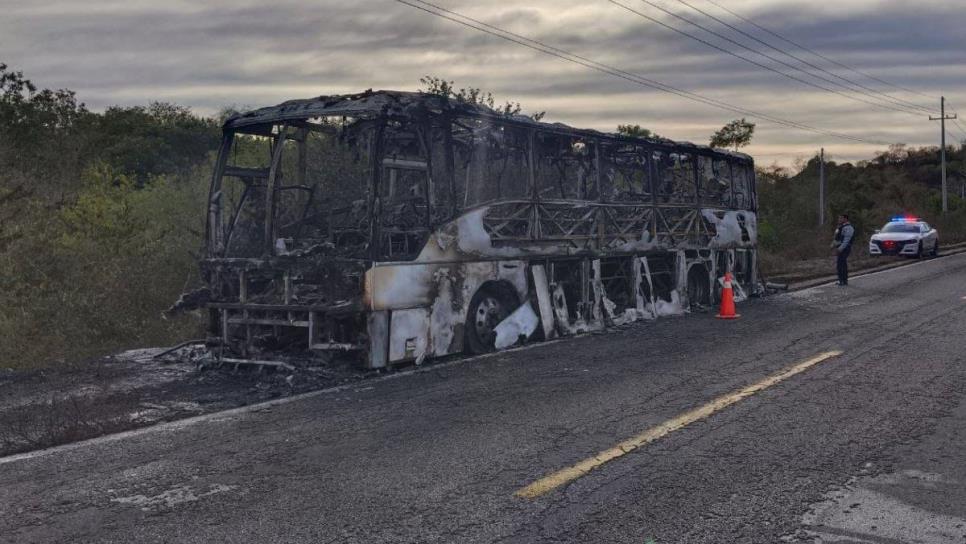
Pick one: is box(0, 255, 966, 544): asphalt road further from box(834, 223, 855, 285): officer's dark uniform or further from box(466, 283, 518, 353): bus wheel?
box(834, 223, 855, 285): officer's dark uniform

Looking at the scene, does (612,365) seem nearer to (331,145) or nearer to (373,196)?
(373,196)

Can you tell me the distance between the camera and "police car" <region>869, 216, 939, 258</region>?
3039cm

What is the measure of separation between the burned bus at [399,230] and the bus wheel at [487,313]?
2 centimetres

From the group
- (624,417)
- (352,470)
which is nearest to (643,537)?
(352,470)

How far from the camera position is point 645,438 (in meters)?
5.92

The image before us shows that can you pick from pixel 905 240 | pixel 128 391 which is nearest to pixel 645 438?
pixel 128 391

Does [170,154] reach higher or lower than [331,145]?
higher

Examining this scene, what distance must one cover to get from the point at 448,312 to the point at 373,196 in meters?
1.72

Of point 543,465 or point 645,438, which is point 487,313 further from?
point 543,465

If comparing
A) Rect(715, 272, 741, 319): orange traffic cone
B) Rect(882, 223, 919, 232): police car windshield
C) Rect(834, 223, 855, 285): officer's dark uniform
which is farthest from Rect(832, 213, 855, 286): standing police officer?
Rect(882, 223, 919, 232): police car windshield

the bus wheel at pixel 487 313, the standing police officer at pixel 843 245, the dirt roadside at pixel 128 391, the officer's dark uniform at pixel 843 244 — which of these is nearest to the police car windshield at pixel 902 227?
the standing police officer at pixel 843 245

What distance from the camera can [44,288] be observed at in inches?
588

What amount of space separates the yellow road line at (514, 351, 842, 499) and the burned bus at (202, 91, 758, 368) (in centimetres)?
347

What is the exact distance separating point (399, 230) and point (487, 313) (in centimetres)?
171
